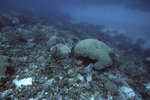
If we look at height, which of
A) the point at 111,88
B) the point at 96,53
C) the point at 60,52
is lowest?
the point at 111,88

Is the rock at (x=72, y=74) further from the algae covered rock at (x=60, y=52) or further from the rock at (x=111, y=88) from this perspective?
the rock at (x=111, y=88)

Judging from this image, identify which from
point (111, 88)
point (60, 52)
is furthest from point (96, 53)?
point (60, 52)

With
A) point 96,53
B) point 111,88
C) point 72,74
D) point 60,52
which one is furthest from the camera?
point 96,53

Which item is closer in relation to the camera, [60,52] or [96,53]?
[60,52]

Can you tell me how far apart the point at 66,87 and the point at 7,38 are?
293 inches

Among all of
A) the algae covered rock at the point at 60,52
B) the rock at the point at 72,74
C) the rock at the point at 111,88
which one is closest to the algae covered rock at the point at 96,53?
the algae covered rock at the point at 60,52

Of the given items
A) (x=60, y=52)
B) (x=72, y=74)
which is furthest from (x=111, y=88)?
(x=60, y=52)

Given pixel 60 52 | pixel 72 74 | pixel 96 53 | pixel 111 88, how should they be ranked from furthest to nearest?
pixel 96 53 < pixel 60 52 < pixel 72 74 < pixel 111 88

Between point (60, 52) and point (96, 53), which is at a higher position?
point (96, 53)

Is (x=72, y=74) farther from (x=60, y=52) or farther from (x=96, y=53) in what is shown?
(x=96, y=53)

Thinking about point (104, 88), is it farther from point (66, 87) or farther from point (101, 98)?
point (66, 87)

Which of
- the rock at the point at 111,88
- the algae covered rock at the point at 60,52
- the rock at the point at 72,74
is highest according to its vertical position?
the algae covered rock at the point at 60,52

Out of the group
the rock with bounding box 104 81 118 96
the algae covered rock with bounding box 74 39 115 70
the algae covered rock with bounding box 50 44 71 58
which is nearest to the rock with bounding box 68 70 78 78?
the algae covered rock with bounding box 50 44 71 58

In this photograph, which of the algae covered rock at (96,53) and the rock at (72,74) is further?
the algae covered rock at (96,53)
